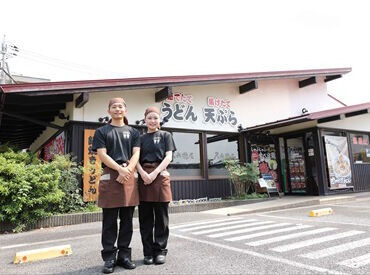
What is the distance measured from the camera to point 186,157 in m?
9.51

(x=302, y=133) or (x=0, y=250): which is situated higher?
(x=302, y=133)

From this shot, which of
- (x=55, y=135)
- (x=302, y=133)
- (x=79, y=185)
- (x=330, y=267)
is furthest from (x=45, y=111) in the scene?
(x=302, y=133)

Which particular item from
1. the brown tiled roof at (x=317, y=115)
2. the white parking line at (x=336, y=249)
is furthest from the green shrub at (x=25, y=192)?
the brown tiled roof at (x=317, y=115)

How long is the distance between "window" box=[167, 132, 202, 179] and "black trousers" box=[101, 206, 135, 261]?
6.20 meters

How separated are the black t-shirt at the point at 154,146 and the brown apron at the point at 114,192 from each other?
341 millimetres

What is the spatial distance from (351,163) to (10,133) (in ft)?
45.8

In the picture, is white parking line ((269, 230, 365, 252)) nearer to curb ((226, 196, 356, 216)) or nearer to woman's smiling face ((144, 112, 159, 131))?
woman's smiling face ((144, 112, 159, 131))

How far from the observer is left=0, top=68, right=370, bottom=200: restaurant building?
7.91m

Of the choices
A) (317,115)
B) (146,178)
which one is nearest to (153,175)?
(146,178)

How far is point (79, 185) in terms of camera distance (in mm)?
7492

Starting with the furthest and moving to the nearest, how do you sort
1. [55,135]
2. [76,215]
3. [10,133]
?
[10,133], [55,135], [76,215]

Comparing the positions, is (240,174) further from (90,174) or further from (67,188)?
(67,188)

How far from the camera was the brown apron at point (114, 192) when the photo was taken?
109 inches

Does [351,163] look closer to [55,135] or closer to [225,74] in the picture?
[225,74]
